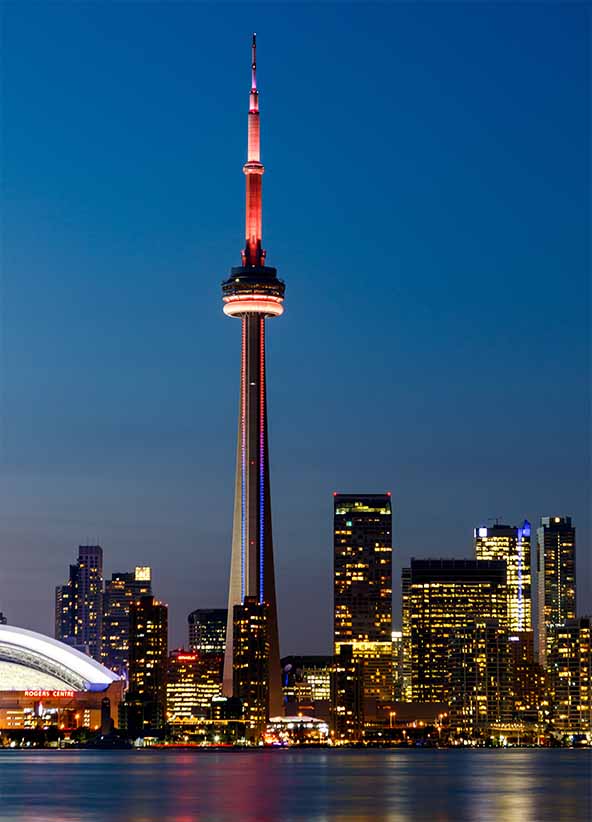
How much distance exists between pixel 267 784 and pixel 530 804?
38.4 metres

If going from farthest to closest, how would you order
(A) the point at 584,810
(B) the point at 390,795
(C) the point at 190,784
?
(C) the point at 190,784 → (B) the point at 390,795 → (A) the point at 584,810

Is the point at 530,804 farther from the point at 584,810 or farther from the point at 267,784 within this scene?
the point at 267,784

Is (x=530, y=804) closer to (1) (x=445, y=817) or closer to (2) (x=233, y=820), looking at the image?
(1) (x=445, y=817)

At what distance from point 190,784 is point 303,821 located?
5028 cm

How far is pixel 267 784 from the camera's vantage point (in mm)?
184250

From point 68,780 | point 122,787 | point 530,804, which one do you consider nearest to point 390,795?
point 530,804

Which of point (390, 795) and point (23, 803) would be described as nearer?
point (23, 803)

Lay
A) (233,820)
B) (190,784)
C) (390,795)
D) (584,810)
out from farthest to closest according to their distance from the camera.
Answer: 1. (190,784)
2. (390,795)
3. (584,810)
4. (233,820)

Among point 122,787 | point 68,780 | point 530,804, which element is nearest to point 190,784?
point 122,787

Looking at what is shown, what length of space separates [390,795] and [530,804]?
16.1 metres

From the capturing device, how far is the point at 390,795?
16488cm

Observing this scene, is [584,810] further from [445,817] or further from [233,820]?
[233,820]

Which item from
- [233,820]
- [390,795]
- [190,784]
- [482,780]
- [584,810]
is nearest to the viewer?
[233,820]

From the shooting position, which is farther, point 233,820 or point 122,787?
point 122,787
